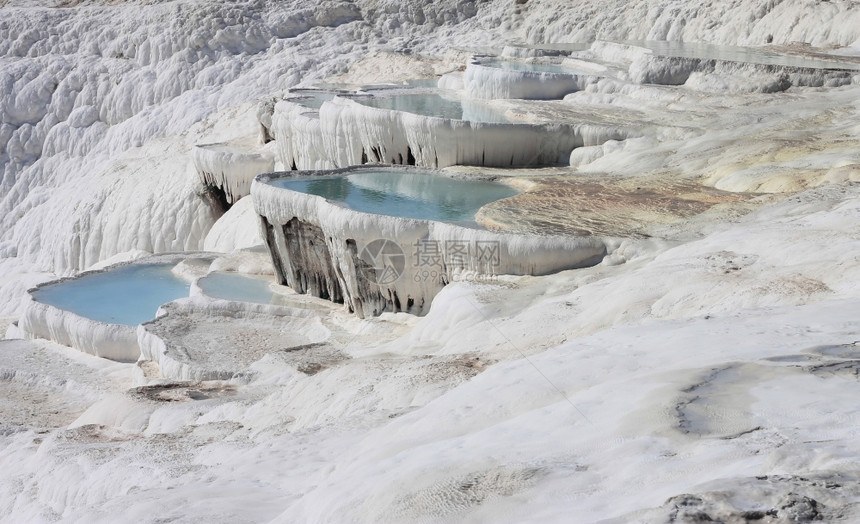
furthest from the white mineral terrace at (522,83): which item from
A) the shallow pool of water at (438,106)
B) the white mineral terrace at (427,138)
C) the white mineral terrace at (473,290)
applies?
the white mineral terrace at (427,138)

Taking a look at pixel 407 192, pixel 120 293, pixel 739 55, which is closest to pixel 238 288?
pixel 120 293

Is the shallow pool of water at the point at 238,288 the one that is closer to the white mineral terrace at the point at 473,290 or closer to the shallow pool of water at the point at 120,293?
the white mineral terrace at the point at 473,290

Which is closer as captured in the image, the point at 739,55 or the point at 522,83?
the point at 522,83

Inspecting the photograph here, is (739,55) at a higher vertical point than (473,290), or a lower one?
higher

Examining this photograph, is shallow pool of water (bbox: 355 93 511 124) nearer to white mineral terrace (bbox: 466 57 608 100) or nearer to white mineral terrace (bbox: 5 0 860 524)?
white mineral terrace (bbox: 5 0 860 524)

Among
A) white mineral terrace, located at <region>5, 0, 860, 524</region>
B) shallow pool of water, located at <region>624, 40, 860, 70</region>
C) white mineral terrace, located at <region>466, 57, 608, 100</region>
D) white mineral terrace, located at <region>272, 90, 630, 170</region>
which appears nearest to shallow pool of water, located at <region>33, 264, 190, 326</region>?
white mineral terrace, located at <region>5, 0, 860, 524</region>

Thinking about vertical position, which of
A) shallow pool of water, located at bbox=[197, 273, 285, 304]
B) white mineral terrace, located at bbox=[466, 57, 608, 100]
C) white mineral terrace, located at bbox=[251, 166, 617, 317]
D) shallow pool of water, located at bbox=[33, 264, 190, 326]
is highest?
white mineral terrace, located at bbox=[466, 57, 608, 100]

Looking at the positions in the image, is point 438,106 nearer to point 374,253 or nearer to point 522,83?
point 522,83
